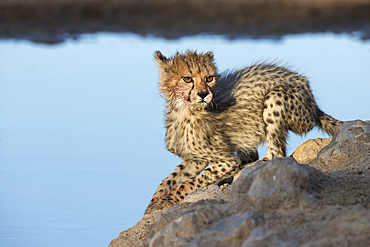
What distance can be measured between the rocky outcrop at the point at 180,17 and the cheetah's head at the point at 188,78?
1015cm

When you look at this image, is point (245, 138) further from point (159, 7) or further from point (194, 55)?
point (159, 7)

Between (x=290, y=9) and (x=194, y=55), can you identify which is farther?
(x=290, y=9)

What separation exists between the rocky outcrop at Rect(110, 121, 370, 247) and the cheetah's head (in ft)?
5.00

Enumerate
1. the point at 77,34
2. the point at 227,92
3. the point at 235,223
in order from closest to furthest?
the point at 235,223 < the point at 227,92 < the point at 77,34

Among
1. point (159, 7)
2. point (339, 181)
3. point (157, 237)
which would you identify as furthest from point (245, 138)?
point (159, 7)

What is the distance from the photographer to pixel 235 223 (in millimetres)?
2990

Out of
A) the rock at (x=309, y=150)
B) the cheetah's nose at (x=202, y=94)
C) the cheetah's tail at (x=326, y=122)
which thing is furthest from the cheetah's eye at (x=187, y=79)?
the cheetah's tail at (x=326, y=122)

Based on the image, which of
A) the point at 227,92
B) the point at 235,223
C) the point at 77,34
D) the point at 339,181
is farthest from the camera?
the point at 77,34

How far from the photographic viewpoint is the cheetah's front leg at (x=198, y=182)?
16.9ft

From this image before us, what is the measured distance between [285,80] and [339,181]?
2.54 m

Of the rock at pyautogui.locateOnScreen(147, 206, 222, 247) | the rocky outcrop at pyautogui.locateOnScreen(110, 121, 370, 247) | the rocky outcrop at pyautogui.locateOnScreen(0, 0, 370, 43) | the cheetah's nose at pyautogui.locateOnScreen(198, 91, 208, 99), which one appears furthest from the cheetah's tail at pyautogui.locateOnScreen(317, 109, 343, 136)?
the rocky outcrop at pyautogui.locateOnScreen(0, 0, 370, 43)

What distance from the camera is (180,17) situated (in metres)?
16.9

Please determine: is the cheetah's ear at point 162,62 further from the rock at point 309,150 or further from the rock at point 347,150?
the rock at point 347,150

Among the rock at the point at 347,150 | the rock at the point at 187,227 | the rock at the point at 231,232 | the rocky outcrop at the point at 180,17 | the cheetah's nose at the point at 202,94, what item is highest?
the rocky outcrop at the point at 180,17
